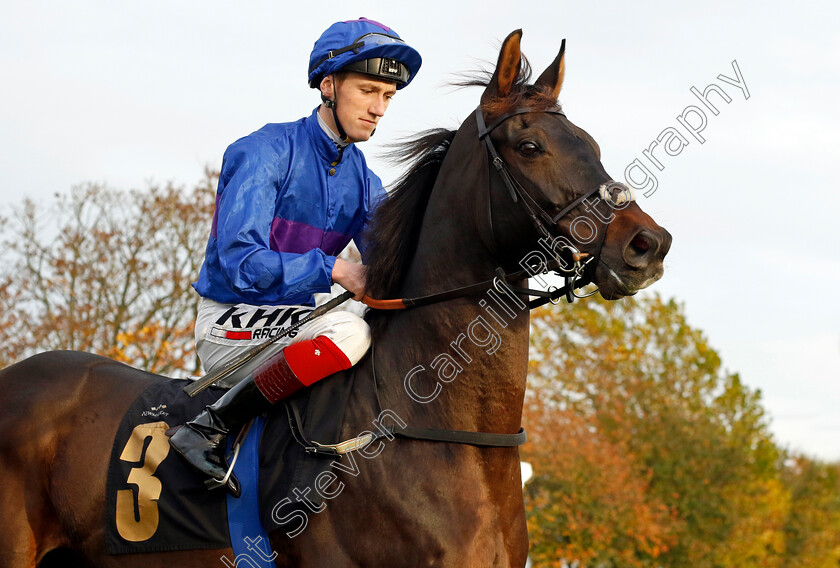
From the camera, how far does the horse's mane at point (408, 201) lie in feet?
11.9

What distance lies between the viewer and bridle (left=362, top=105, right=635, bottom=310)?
316cm

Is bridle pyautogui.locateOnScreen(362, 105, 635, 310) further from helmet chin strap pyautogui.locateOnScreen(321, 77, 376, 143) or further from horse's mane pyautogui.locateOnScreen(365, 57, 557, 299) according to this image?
helmet chin strap pyautogui.locateOnScreen(321, 77, 376, 143)

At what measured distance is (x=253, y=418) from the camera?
3.71 meters

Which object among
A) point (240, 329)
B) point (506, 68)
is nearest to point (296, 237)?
point (240, 329)

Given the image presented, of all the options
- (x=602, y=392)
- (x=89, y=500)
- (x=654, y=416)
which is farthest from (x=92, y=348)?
(x=654, y=416)

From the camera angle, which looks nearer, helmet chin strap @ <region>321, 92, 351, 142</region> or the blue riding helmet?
the blue riding helmet

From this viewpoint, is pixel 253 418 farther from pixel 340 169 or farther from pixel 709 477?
pixel 709 477

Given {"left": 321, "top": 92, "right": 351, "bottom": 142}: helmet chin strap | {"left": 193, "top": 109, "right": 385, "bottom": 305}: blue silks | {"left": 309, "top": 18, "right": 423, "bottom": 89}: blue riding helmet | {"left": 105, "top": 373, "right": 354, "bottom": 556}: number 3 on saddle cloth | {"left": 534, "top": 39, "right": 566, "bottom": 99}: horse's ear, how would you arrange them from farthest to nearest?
{"left": 321, "top": 92, "right": 351, "bottom": 142}: helmet chin strap
{"left": 309, "top": 18, "right": 423, "bottom": 89}: blue riding helmet
{"left": 534, "top": 39, "right": 566, "bottom": 99}: horse's ear
{"left": 193, "top": 109, "right": 385, "bottom": 305}: blue silks
{"left": 105, "top": 373, "right": 354, "bottom": 556}: number 3 on saddle cloth

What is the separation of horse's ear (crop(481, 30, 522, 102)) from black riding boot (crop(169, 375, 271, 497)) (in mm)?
1564

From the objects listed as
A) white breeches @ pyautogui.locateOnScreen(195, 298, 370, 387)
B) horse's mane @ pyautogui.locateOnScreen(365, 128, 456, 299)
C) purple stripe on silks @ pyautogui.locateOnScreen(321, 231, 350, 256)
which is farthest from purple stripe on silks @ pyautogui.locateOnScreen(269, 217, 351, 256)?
horse's mane @ pyautogui.locateOnScreen(365, 128, 456, 299)

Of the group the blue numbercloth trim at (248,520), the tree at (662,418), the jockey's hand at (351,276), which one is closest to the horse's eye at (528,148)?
the jockey's hand at (351,276)

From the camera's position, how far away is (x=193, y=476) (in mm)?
3713

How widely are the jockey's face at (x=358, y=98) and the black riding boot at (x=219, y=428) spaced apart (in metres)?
1.35

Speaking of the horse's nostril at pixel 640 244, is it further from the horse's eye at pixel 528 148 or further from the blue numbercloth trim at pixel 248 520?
the blue numbercloth trim at pixel 248 520
